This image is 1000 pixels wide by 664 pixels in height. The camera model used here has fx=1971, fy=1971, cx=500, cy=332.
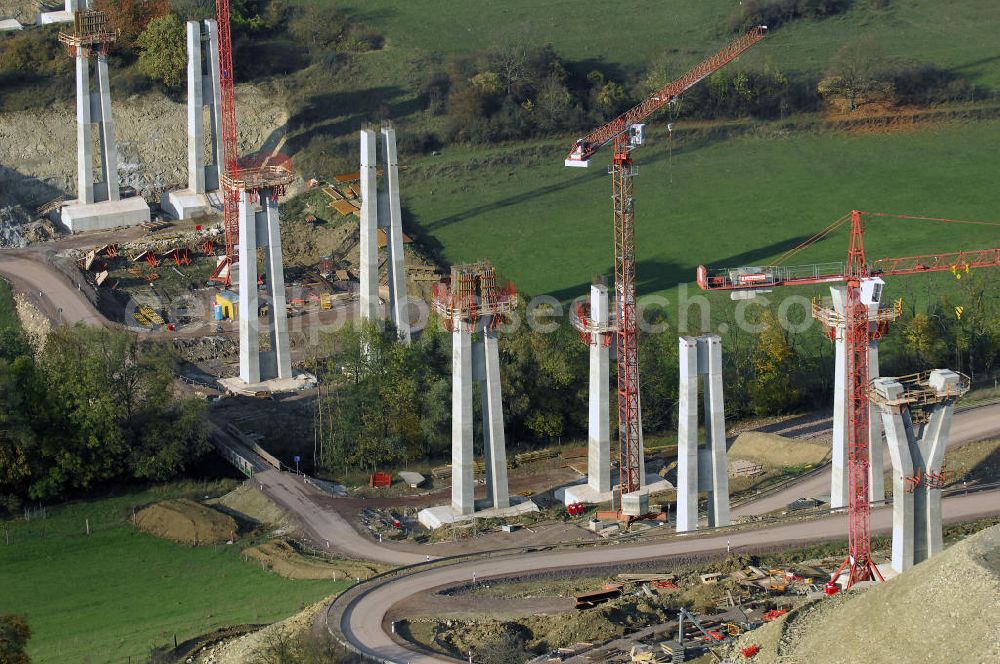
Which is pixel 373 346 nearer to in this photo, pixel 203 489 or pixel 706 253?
pixel 203 489

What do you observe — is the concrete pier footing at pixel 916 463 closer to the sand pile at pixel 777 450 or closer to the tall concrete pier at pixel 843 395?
the tall concrete pier at pixel 843 395

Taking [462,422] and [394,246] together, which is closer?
[462,422]

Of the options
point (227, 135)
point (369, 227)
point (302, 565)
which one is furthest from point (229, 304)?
point (302, 565)

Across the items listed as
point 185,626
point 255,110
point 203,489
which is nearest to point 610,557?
point 185,626

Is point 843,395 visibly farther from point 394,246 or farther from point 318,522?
point 394,246

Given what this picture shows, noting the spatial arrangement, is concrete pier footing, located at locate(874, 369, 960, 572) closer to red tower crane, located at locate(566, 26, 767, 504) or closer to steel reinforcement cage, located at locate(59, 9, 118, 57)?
red tower crane, located at locate(566, 26, 767, 504)

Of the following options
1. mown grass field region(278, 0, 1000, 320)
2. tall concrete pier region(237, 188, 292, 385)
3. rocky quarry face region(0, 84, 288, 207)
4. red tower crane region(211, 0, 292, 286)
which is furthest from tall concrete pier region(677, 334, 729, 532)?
rocky quarry face region(0, 84, 288, 207)
